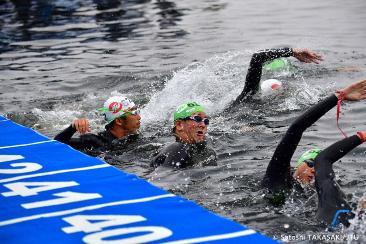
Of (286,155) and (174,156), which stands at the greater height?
(286,155)

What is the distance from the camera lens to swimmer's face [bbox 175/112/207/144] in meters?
8.66

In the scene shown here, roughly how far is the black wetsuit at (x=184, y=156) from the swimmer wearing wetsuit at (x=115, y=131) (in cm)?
124

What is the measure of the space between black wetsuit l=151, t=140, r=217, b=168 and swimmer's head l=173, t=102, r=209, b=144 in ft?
0.38

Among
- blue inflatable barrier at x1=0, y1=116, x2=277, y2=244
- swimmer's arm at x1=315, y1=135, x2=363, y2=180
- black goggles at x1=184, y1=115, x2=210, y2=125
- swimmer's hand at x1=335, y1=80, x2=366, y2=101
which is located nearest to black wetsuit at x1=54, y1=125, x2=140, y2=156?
black goggles at x1=184, y1=115, x2=210, y2=125

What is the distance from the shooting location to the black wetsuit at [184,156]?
843 centimetres

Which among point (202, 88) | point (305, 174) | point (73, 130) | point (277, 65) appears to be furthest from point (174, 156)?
point (277, 65)

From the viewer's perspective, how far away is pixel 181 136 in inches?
345

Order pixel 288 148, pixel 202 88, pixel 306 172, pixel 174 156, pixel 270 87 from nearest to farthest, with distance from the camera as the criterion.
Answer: pixel 288 148 → pixel 306 172 → pixel 174 156 → pixel 270 87 → pixel 202 88

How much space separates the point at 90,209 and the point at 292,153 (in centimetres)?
210

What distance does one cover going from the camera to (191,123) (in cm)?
866

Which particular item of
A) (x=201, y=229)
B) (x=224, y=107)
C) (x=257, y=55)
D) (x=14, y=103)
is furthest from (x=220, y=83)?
(x=201, y=229)

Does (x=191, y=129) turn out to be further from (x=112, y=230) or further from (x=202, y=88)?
(x=202, y=88)

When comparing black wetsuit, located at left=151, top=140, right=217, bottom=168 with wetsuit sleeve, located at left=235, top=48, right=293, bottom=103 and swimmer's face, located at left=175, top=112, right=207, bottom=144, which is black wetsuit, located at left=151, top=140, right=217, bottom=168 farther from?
wetsuit sleeve, located at left=235, top=48, right=293, bottom=103

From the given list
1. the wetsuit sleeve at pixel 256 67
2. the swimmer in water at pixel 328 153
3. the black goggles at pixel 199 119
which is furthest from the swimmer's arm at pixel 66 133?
the swimmer in water at pixel 328 153
